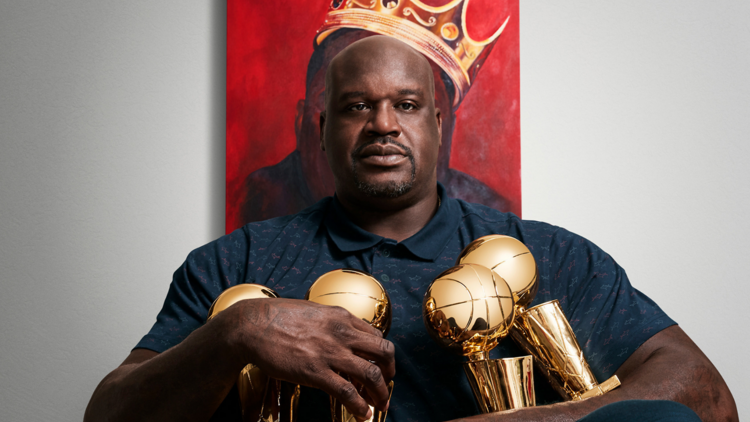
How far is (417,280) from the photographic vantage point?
98cm

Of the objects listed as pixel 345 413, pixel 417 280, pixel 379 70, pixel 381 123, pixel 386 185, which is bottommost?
pixel 345 413

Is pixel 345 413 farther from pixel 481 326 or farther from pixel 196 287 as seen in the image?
pixel 196 287

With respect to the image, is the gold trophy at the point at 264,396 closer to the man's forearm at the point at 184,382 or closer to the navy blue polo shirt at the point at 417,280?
the man's forearm at the point at 184,382

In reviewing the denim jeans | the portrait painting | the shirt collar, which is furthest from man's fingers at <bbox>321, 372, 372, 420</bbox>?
the portrait painting

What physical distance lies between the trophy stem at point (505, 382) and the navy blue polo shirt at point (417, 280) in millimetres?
186

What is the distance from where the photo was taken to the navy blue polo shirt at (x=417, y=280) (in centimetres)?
91

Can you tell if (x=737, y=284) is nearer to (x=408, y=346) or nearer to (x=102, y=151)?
(x=408, y=346)

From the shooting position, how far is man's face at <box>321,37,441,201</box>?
41.9 inches

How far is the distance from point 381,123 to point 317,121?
1.11ft

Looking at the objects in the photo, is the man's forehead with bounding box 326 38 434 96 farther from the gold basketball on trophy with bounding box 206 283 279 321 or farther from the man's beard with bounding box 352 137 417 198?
the gold basketball on trophy with bounding box 206 283 279 321

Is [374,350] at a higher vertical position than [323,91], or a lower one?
lower

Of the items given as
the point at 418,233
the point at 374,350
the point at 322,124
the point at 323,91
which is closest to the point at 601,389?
the point at 374,350

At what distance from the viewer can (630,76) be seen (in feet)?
4.59

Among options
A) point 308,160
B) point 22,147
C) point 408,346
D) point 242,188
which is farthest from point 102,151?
point 408,346
